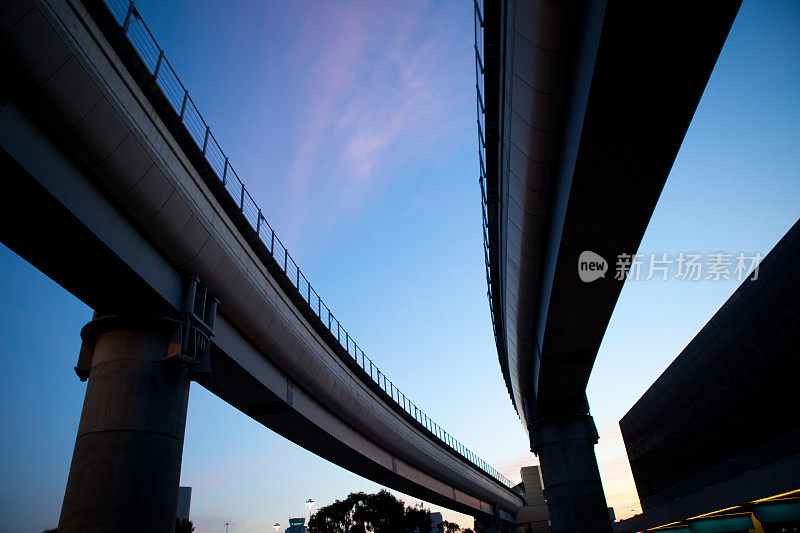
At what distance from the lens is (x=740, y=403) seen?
1056 inches

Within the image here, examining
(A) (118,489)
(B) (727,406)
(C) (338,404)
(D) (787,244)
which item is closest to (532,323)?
(C) (338,404)

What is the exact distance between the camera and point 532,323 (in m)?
17.6

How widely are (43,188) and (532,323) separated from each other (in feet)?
48.0

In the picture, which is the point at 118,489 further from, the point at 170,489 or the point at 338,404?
the point at 338,404

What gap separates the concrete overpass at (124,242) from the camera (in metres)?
7.87

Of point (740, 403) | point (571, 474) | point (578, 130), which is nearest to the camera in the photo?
point (578, 130)

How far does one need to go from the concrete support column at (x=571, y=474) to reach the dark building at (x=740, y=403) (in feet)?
19.6

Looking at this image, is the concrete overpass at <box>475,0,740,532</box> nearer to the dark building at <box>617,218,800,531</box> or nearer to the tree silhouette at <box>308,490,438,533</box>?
the dark building at <box>617,218,800,531</box>

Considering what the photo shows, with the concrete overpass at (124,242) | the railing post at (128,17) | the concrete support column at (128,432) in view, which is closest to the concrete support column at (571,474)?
the concrete overpass at (124,242)

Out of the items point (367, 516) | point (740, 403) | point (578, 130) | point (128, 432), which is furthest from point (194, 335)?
point (367, 516)

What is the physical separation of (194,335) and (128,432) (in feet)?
8.42

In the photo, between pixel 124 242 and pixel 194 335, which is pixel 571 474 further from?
pixel 124 242

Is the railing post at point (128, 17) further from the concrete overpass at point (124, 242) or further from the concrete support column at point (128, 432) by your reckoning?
the concrete support column at point (128, 432)

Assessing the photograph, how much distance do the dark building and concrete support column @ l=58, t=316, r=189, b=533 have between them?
19.5m
